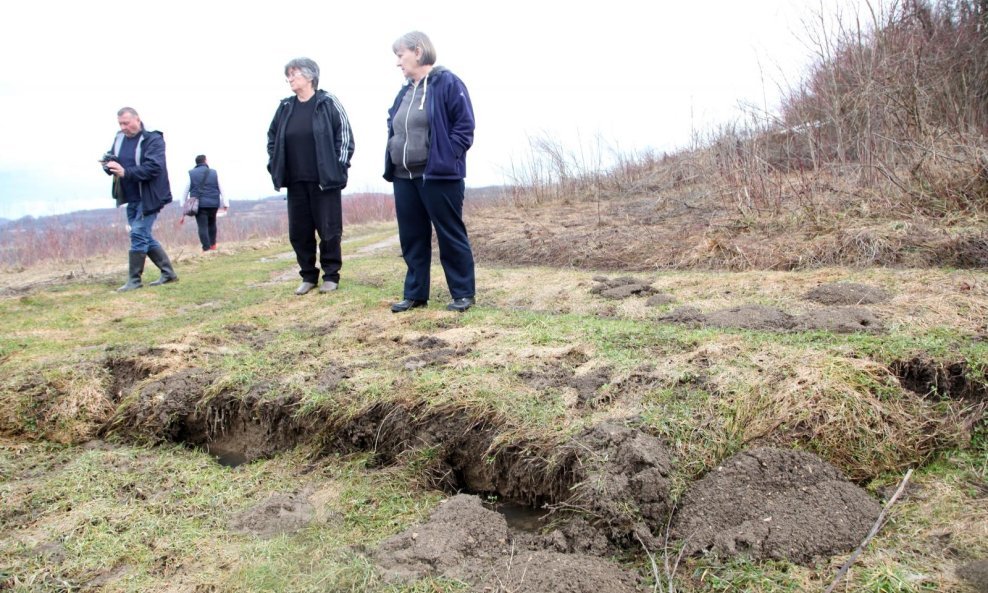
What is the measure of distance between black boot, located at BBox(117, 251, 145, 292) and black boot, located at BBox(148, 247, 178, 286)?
0.44 feet

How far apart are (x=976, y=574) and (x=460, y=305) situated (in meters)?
3.18

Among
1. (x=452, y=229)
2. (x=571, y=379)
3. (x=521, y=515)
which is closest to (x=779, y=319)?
(x=571, y=379)

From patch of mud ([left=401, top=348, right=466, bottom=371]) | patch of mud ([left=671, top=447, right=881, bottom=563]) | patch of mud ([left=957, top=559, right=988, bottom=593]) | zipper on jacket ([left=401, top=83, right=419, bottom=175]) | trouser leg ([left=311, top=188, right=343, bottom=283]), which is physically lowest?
patch of mud ([left=957, top=559, right=988, bottom=593])

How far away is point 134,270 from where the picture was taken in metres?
6.68

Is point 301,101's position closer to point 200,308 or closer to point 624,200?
point 200,308

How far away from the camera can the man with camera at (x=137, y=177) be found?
6367mm

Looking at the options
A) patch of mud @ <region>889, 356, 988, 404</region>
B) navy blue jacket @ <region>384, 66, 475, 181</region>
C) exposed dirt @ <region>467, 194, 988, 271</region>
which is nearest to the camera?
patch of mud @ <region>889, 356, 988, 404</region>

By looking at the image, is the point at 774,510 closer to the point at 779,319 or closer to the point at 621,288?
the point at 779,319

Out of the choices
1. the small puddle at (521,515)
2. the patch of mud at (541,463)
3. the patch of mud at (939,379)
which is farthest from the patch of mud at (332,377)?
the patch of mud at (939,379)

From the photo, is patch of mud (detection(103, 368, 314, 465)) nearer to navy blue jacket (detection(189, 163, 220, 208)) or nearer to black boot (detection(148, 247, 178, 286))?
black boot (detection(148, 247, 178, 286))

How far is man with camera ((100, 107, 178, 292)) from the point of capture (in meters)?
6.37

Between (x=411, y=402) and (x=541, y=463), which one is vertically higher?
(x=411, y=402)

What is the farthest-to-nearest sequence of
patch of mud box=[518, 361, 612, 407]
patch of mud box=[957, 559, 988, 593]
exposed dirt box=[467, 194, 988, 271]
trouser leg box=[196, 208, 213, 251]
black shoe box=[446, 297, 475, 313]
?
1. trouser leg box=[196, 208, 213, 251]
2. exposed dirt box=[467, 194, 988, 271]
3. black shoe box=[446, 297, 475, 313]
4. patch of mud box=[518, 361, 612, 407]
5. patch of mud box=[957, 559, 988, 593]

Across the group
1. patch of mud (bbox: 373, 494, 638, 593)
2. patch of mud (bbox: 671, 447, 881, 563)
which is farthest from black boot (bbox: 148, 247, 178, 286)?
patch of mud (bbox: 671, 447, 881, 563)
